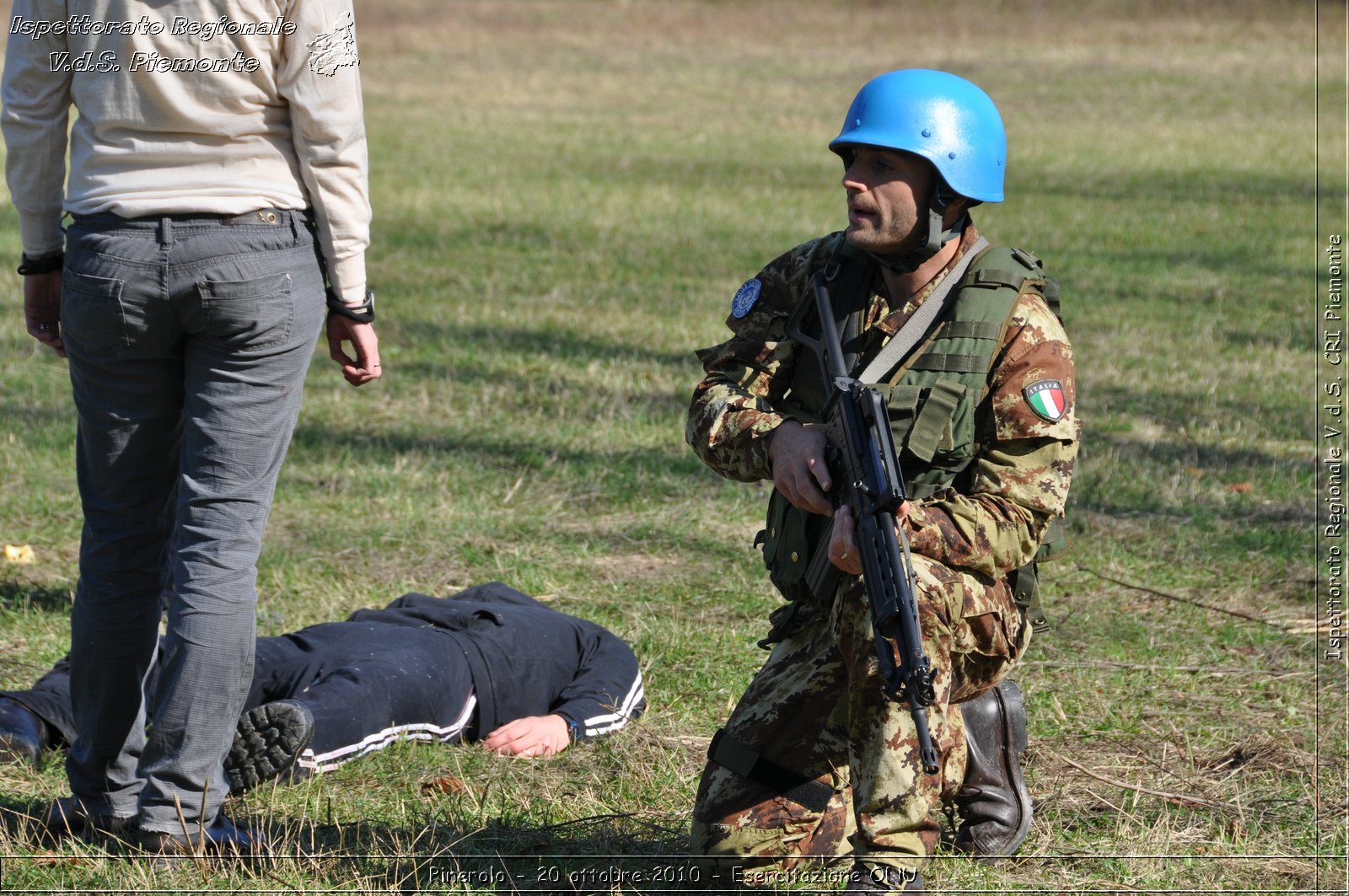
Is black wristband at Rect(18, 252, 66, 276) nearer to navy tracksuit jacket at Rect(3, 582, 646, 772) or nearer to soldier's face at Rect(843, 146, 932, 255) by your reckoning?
navy tracksuit jacket at Rect(3, 582, 646, 772)

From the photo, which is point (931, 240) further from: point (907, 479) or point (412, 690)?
point (412, 690)

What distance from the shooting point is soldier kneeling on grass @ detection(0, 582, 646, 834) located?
400 centimetres

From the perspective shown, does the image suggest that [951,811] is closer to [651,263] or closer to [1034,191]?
[651,263]

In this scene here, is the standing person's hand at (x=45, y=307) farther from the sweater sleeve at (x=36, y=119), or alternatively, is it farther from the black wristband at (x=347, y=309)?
the black wristband at (x=347, y=309)

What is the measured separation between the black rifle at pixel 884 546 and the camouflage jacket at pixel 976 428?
0.21 metres

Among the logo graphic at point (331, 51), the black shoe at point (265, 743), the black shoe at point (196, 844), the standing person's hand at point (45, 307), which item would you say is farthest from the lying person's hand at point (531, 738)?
the logo graphic at point (331, 51)

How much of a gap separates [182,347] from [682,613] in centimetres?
252

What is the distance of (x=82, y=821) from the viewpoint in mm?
3584

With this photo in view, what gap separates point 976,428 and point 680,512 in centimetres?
317

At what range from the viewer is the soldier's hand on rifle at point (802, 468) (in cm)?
327

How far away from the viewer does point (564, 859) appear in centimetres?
364

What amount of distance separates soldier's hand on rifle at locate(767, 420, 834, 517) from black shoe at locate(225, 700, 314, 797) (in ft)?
4.62

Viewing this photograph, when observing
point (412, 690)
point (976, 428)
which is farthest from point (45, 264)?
point (976, 428)

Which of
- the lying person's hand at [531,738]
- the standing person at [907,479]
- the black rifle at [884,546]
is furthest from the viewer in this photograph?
the lying person's hand at [531,738]
